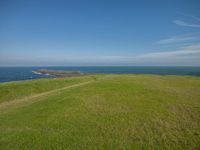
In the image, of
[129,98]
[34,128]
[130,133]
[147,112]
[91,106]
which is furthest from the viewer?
[129,98]

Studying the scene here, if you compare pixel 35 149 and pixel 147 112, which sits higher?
pixel 147 112

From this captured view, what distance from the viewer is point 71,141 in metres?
7.43

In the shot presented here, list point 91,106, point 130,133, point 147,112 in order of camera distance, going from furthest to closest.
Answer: point 91,106 < point 147,112 < point 130,133

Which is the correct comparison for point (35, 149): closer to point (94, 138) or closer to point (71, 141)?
point (71, 141)

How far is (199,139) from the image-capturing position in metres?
7.27

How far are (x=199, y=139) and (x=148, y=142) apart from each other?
2800 millimetres

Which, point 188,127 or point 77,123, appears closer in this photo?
point 188,127

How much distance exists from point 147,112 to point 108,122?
342 cm

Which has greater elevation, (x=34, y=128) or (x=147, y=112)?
(x=147, y=112)

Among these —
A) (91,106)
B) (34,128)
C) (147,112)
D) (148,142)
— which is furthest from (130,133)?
(34,128)

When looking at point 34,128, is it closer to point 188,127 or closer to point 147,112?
point 147,112

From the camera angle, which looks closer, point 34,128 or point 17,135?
point 17,135

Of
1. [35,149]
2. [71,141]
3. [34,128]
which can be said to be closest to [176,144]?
[71,141]

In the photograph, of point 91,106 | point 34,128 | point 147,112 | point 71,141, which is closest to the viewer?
point 71,141
